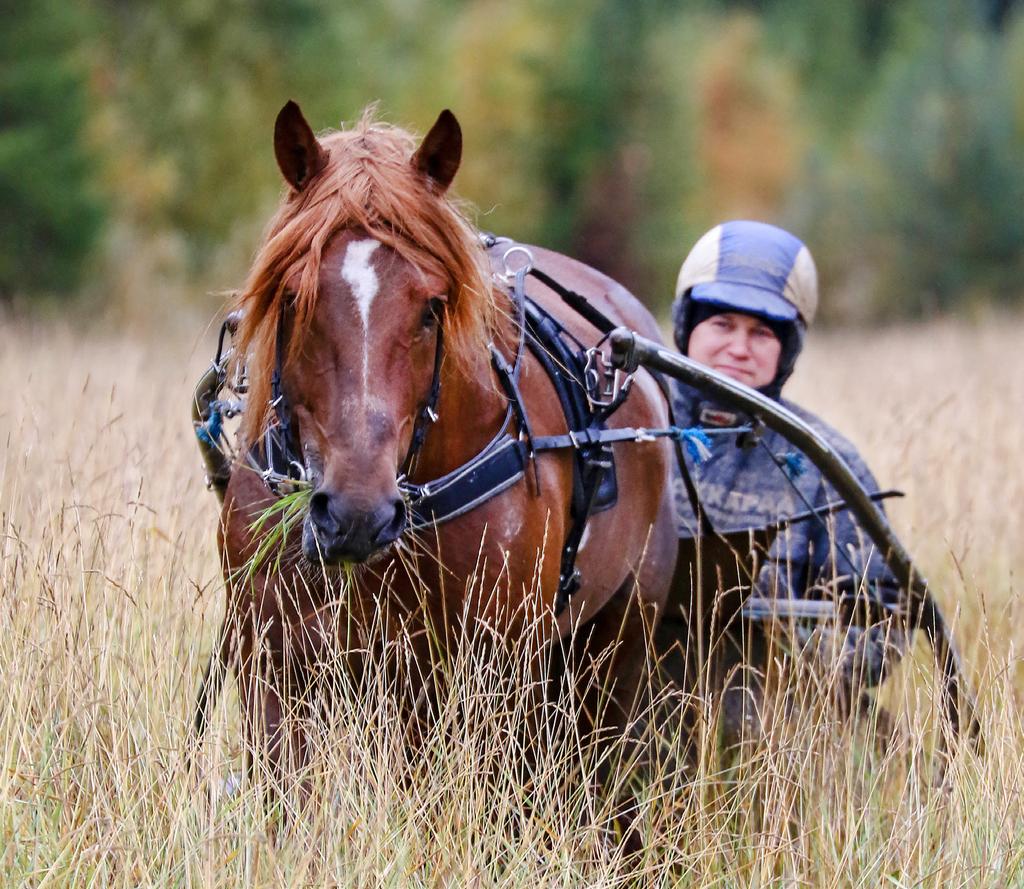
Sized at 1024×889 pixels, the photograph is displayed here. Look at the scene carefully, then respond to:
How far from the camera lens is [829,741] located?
387 centimetres

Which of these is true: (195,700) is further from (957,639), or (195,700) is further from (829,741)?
(957,639)

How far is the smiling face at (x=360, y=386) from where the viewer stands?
269cm

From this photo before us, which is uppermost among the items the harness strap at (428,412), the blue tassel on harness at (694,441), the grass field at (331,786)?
the blue tassel on harness at (694,441)

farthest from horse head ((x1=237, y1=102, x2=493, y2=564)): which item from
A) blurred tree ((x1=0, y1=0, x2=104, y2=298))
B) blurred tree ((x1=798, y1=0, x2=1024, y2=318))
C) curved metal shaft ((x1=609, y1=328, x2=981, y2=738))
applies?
blurred tree ((x1=798, y1=0, x2=1024, y2=318))

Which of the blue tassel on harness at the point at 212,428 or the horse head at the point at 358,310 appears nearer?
the horse head at the point at 358,310

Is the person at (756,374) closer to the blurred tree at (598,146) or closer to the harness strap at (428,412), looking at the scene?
the harness strap at (428,412)

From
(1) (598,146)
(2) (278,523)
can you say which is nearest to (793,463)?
(2) (278,523)

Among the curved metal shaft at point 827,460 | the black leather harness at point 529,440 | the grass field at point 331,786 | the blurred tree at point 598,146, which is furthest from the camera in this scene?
the blurred tree at point 598,146

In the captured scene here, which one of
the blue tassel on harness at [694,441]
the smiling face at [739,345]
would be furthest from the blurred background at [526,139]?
the blue tassel on harness at [694,441]

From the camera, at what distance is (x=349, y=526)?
2.66 metres

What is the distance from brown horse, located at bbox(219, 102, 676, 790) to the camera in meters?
2.80

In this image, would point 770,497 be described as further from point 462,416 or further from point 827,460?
point 462,416

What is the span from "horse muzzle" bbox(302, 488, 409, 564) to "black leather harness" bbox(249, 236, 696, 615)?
25cm

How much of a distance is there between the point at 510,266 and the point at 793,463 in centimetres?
119
